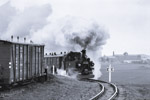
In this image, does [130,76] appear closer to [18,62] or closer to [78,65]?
[78,65]

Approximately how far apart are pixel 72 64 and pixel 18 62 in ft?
42.1

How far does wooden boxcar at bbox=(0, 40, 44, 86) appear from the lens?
17.3m

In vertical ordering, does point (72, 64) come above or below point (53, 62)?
below

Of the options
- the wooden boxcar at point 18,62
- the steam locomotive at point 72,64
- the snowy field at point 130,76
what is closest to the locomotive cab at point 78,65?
the steam locomotive at point 72,64

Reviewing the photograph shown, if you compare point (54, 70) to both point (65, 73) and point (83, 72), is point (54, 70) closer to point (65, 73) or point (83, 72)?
point (65, 73)

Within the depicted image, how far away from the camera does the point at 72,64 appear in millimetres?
A: 30953

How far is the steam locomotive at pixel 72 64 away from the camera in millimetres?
30984

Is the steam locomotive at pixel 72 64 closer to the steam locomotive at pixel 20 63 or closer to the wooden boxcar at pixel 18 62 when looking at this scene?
the steam locomotive at pixel 20 63

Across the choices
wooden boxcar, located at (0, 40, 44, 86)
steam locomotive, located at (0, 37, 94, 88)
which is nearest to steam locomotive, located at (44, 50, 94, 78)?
steam locomotive, located at (0, 37, 94, 88)

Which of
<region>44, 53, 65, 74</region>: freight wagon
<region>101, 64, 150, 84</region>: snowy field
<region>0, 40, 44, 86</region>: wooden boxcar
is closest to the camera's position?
<region>0, 40, 44, 86</region>: wooden boxcar

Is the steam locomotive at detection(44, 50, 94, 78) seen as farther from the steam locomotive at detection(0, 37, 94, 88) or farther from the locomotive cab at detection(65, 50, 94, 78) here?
the steam locomotive at detection(0, 37, 94, 88)

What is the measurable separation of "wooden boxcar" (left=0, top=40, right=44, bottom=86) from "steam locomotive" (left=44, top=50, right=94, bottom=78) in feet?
28.5

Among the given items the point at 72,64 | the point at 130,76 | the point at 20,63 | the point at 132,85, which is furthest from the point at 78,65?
the point at 130,76

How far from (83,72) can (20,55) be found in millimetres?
13200
